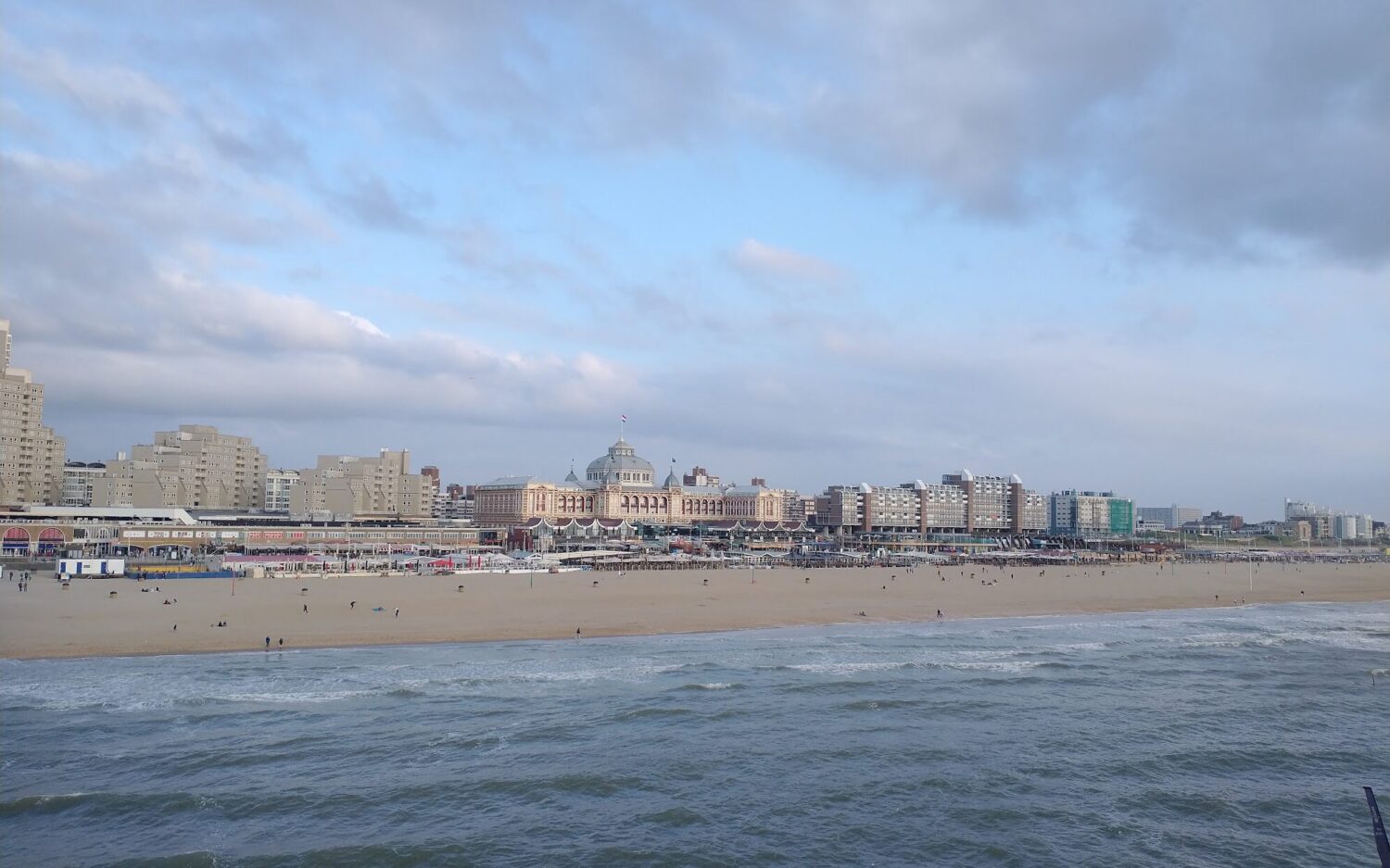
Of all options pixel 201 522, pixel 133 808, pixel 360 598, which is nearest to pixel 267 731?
pixel 133 808

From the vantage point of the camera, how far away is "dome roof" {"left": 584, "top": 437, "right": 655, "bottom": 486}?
166 metres

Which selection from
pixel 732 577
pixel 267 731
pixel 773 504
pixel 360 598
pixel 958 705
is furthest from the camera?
pixel 773 504

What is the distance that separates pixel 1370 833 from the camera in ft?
59.6

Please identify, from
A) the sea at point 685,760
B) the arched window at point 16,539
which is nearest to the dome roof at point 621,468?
the arched window at point 16,539

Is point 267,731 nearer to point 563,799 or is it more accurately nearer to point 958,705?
point 563,799

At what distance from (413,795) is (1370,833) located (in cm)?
1966

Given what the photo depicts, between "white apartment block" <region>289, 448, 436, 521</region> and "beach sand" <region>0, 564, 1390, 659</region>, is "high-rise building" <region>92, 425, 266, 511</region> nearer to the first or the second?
"white apartment block" <region>289, 448, 436, 521</region>

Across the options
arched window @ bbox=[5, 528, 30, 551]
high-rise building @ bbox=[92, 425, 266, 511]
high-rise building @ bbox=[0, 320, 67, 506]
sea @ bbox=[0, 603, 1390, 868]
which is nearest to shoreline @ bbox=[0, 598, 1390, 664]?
sea @ bbox=[0, 603, 1390, 868]

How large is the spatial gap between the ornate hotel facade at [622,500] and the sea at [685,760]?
113 meters

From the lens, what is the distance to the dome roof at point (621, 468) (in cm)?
16638

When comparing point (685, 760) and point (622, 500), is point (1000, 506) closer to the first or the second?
point (622, 500)

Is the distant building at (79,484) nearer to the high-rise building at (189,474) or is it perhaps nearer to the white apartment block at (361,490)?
the high-rise building at (189,474)

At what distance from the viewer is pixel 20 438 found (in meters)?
99.2

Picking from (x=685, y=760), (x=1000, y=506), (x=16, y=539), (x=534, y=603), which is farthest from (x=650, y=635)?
(x=1000, y=506)
